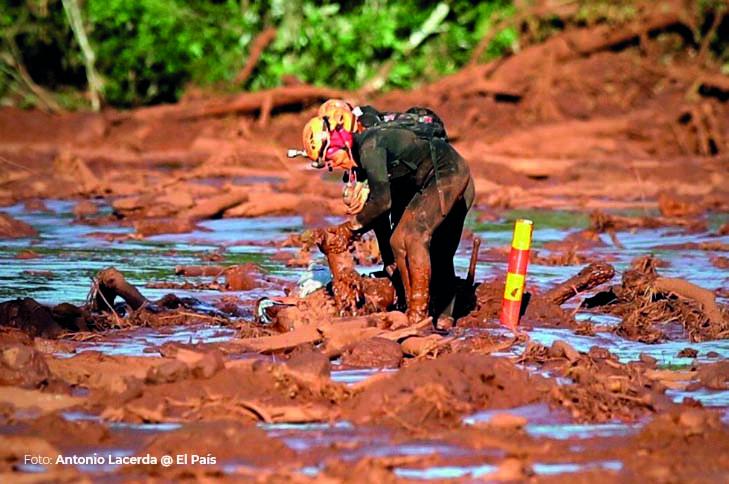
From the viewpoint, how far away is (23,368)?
25.0 feet

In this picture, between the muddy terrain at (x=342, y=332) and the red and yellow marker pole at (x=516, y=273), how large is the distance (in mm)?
171

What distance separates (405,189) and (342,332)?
1.25 meters

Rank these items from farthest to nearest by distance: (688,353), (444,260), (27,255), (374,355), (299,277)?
(27,255), (299,277), (444,260), (688,353), (374,355)

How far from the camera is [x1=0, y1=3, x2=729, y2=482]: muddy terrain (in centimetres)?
650

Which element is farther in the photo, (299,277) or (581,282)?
(299,277)

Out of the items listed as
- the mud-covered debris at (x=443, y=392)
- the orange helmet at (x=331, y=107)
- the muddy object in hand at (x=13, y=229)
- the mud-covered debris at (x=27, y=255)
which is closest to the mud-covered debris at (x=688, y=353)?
the mud-covered debris at (x=443, y=392)

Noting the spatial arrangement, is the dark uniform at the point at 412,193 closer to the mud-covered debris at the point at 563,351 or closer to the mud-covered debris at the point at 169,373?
the mud-covered debris at the point at 563,351

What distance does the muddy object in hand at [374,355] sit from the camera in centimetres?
847

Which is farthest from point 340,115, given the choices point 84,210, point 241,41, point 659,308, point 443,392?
point 241,41

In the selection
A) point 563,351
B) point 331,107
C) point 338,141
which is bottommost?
point 563,351

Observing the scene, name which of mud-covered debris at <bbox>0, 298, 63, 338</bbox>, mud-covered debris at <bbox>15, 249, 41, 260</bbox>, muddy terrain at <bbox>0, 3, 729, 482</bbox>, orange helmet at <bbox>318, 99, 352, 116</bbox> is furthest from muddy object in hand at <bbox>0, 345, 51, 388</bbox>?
mud-covered debris at <bbox>15, 249, 41, 260</bbox>

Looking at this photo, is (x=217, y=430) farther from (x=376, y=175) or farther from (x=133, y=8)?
(x=133, y=8)

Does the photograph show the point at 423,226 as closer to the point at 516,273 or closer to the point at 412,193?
the point at 412,193

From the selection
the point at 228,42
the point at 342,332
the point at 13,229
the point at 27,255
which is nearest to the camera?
the point at 342,332
